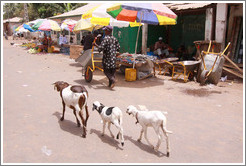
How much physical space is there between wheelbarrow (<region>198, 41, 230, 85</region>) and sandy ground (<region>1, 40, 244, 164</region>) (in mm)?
552

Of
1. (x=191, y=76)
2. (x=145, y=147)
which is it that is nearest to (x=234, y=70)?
(x=191, y=76)

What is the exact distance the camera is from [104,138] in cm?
377

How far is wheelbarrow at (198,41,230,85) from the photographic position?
25.5 ft

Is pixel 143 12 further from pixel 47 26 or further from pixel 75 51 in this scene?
pixel 47 26

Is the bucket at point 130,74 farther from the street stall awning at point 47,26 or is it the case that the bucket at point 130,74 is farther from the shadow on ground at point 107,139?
the street stall awning at point 47,26

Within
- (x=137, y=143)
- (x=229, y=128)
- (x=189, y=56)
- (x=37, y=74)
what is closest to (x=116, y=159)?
(x=137, y=143)

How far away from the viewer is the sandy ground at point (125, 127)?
10.6 feet

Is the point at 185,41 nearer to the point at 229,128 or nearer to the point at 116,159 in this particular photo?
the point at 229,128

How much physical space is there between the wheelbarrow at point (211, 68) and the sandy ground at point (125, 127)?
552 millimetres

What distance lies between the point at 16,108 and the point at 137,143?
10.1 ft

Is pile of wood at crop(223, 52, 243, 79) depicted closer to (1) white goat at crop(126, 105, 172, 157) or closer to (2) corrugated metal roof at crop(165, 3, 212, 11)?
(2) corrugated metal roof at crop(165, 3, 212, 11)

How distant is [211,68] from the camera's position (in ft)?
25.8

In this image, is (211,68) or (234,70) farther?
(234,70)

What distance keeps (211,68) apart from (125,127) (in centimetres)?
503
